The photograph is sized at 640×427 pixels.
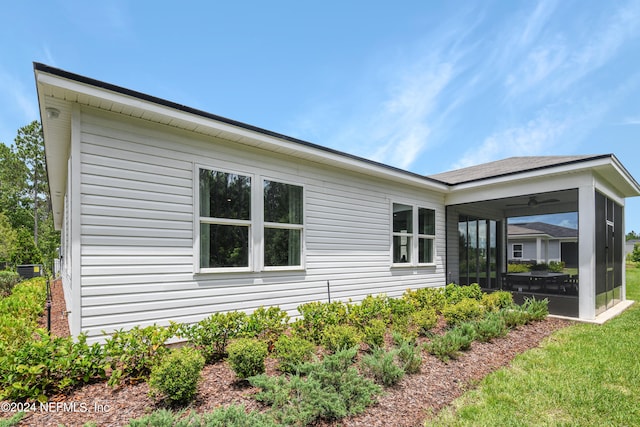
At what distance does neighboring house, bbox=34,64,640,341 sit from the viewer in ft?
12.3

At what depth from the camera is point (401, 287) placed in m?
7.61

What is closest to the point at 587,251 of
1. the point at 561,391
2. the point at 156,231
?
the point at 561,391

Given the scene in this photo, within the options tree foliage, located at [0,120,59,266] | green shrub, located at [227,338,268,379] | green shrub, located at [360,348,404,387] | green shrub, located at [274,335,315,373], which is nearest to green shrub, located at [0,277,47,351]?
green shrub, located at [227,338,268,379]

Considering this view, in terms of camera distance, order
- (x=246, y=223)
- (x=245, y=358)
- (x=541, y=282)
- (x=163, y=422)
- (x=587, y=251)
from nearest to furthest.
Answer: (x=163, y=422)
(x=245, y=358)
(x=246, y=223)
(x=587, y=251)
(x=541, y=282)

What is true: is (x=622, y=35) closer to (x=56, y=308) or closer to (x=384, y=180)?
(x=384, y=180)

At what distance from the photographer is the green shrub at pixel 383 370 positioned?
3.17 meters

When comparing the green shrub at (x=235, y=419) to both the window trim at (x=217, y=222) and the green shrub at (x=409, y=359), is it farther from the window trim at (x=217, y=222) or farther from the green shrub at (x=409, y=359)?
the window trim at (x=217, y=222)

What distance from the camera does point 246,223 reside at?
16.5 feet

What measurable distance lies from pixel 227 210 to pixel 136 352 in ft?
7.40

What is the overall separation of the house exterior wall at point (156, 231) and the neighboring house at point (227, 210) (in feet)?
0.05

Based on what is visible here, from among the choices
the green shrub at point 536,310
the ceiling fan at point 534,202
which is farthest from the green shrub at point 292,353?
the ceiling fan at point 534,202

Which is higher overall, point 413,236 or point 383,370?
point 413,236

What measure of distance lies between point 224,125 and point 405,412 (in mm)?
4129

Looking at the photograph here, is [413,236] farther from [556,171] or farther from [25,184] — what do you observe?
[25,184]
